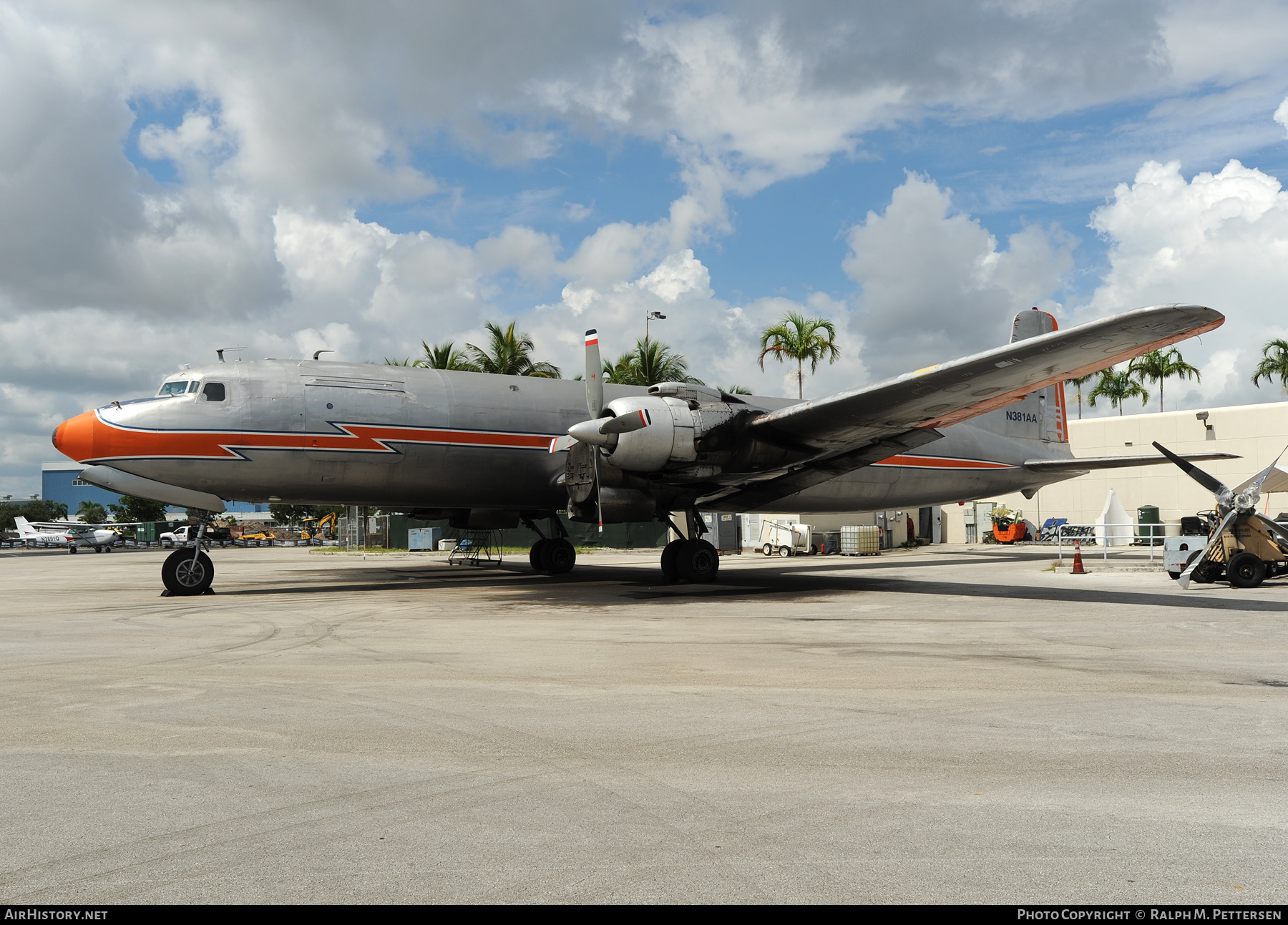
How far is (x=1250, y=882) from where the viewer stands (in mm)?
3068

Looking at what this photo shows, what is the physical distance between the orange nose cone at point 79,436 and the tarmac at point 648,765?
20.1 feet

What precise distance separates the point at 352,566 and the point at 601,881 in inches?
1069

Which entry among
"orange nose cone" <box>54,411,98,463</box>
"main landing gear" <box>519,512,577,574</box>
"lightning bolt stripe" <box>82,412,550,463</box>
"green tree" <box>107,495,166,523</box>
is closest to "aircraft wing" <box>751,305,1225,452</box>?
"lightning bolt stripe" <box>82,412,550,463</box>

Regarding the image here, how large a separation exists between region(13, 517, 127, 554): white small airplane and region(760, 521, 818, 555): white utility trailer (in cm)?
4554

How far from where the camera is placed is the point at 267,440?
53.9 feet

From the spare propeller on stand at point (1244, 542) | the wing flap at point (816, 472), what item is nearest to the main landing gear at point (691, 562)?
the wing flap at point (816, 472)

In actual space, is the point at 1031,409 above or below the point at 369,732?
above

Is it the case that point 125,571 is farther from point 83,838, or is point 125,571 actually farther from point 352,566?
point 83,838

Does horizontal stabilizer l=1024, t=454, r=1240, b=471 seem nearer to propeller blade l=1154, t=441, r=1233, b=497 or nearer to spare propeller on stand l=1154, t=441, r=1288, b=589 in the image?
propeller blade l=1154, t=441, r=1233, b=497

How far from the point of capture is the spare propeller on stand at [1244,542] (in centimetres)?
1598

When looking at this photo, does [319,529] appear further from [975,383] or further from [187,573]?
[975,383]

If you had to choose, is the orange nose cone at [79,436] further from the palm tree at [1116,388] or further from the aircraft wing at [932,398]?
the palm tree at [1116,388]

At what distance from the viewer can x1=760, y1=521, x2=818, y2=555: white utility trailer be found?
1382 inches

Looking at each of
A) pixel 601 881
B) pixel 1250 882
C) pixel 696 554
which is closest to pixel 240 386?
pixel 696 554
